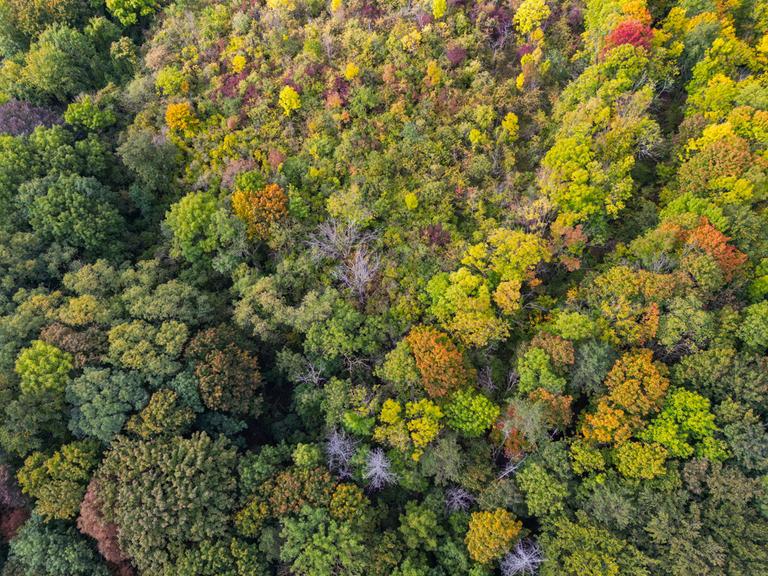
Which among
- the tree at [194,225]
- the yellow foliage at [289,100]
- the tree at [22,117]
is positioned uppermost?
the tree at [22,117]

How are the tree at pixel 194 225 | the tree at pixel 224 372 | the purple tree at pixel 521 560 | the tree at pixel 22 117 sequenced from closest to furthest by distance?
the purple tree at pixel 521 560 < the tree at pixel 224 372 < the tree at pixel 194 225 < the tree at pixel 22 117

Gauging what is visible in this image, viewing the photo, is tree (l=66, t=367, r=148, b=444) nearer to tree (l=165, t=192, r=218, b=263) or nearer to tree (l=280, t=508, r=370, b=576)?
tree (l=165, t=192, r=218, b=263)

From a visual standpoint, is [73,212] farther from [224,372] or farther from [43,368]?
[224,372]

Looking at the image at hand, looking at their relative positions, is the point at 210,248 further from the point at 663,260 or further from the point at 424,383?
the point at 663,260

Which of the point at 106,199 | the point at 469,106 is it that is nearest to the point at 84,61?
the point at 106,199

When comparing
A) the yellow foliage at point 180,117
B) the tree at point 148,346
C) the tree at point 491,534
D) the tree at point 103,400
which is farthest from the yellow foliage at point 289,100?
the tree at point 491,534

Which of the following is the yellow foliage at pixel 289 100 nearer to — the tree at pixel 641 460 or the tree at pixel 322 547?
the tree at pixel 322 547
